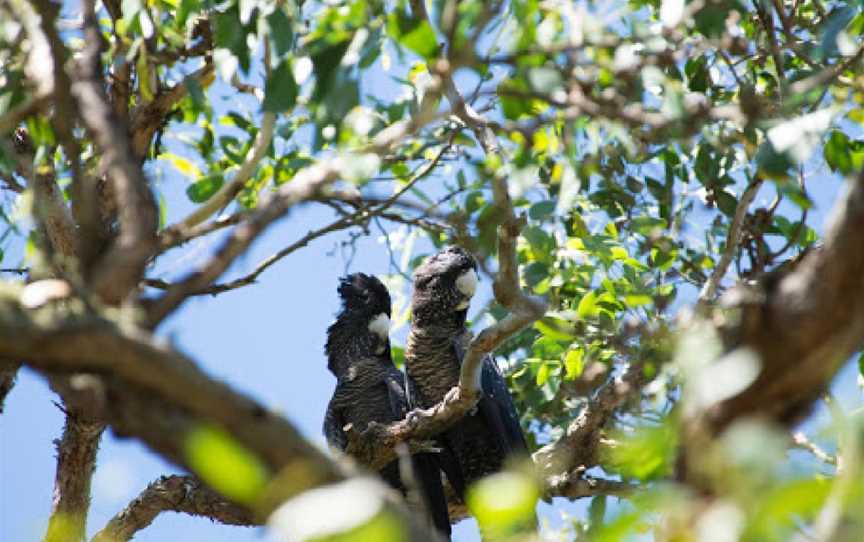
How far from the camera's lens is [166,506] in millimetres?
4395

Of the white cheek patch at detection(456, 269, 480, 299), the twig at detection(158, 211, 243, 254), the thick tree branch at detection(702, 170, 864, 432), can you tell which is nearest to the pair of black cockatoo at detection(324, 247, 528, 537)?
the white cheek patch at detection(456, 269, 480, 299)

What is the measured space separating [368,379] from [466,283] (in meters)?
0.72

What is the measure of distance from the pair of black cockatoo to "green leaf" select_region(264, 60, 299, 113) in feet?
9.39

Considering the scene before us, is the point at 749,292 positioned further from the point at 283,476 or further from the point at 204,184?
the point at 204,184

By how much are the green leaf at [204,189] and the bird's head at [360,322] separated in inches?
87.7

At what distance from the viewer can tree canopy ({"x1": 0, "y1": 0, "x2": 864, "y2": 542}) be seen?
1360 mm

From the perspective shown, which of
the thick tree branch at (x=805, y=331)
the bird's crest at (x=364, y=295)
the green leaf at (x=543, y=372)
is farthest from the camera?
the bird's crest at (x=364, y=295)

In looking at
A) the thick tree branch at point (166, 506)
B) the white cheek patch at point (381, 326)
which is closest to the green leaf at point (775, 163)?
the thick tree branch at point (166, 506)

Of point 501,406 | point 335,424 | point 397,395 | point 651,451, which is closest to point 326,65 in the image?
point 651,451

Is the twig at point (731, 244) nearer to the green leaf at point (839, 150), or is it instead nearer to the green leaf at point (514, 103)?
the green leaf at point (839, 150)

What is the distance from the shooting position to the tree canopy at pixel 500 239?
1360mm

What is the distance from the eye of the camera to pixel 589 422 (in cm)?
418

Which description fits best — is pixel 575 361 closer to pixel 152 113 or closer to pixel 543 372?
pixel 543 372

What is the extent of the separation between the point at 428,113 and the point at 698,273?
221cm
